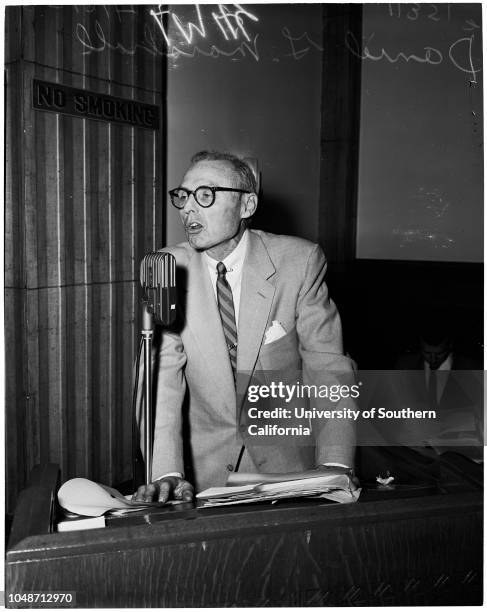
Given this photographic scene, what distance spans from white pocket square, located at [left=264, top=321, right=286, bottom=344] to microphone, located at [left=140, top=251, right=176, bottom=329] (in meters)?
0.66

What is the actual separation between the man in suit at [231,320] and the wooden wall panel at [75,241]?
4.67 feet

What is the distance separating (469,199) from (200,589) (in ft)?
12.2

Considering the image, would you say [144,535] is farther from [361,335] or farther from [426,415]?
[361,335]

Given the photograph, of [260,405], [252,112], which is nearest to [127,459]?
[260,405]

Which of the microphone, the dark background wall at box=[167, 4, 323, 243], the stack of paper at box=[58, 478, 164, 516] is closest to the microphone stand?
the microphone

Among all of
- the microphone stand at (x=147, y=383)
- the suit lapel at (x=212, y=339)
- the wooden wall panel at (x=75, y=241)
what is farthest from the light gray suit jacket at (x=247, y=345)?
the wooden wall panel at (x=75, y=241)

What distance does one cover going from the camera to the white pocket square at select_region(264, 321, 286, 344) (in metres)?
2.07

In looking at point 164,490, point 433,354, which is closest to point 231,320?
point 164,490

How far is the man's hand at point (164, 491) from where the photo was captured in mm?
1364

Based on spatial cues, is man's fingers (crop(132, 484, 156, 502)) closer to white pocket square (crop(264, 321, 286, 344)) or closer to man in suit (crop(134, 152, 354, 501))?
man in suit (crop(134, 152, 354, 501))

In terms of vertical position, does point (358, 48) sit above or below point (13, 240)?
above

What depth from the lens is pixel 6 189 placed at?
3156 millimetres

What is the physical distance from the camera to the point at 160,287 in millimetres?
1451

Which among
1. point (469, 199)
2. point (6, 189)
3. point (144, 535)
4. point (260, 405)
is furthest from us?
point (469, 199)
